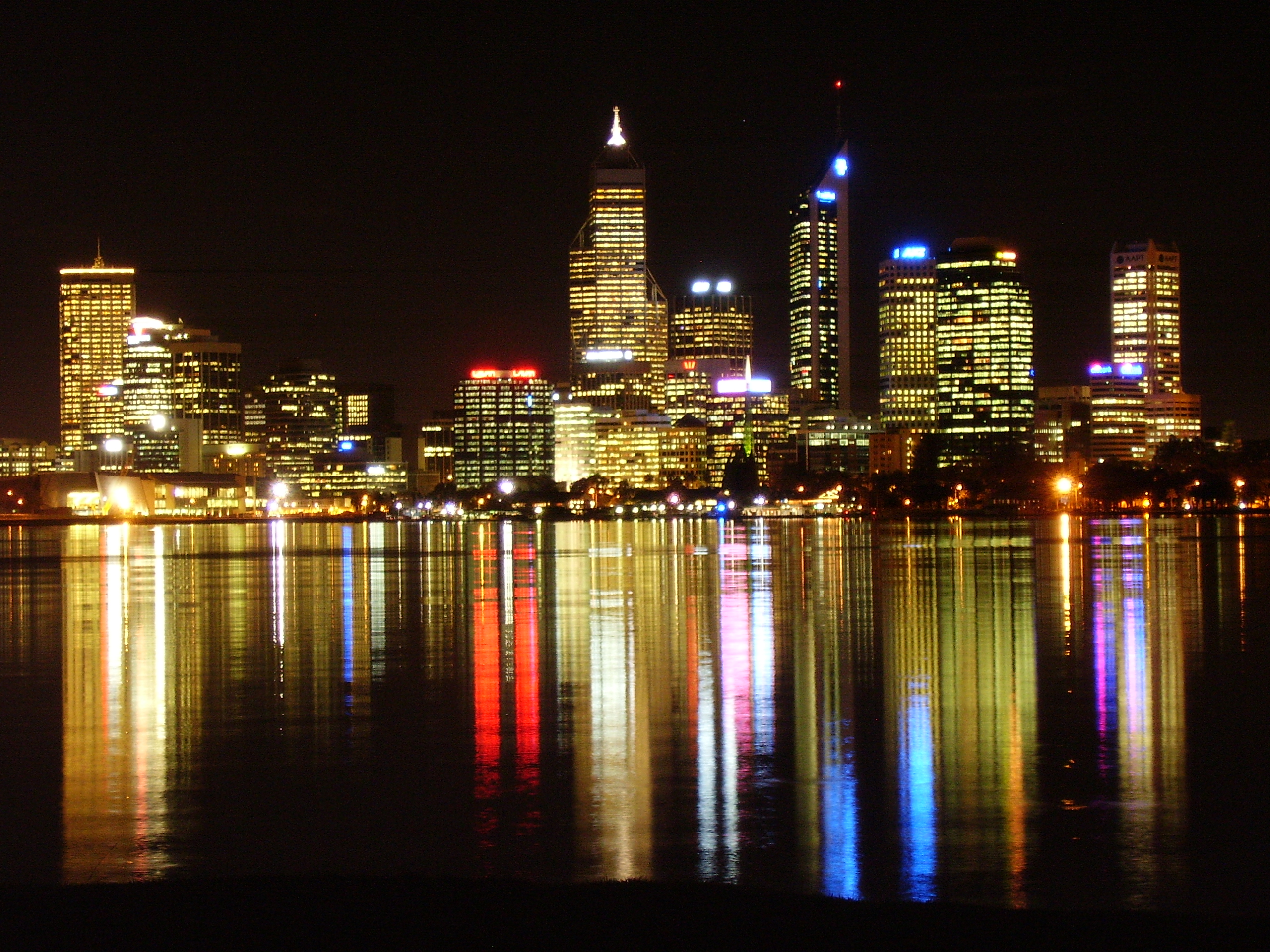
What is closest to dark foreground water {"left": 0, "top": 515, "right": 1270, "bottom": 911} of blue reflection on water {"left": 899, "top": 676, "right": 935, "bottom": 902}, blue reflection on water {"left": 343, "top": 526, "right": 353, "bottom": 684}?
blue reflection on water {"left": 899, "top": 676, "right": 935, "bottom": 902}

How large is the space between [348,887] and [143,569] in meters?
51.2

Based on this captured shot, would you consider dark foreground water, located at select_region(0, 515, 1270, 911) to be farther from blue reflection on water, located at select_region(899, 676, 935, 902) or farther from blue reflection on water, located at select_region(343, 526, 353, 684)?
blue reflection on water, located at select_region(343, 526, 353, 684)

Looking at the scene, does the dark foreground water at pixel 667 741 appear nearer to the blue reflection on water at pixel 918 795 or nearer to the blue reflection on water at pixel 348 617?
the blue reflection on water at pixel 918 795

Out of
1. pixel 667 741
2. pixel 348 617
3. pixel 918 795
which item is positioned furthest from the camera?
pixel 348 617

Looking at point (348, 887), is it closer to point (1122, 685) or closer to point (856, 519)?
point (1122, 685)

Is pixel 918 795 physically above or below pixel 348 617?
below

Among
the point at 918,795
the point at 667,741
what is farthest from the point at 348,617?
A: the point at 918,795

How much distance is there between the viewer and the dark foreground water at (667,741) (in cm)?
1067

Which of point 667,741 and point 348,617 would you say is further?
point 348,617

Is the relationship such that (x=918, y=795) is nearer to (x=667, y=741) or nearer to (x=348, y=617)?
(x=667, y=741)

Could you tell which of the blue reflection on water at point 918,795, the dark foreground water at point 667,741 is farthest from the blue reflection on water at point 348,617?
the blue reflection on water at point 918,795

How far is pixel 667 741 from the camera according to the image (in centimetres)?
1550

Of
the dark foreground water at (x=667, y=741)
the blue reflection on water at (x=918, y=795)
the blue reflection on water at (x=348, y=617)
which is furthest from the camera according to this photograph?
the blue reflection on water at (x=348, y=617)

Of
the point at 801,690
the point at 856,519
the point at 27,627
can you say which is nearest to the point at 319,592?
the point at 27,627
